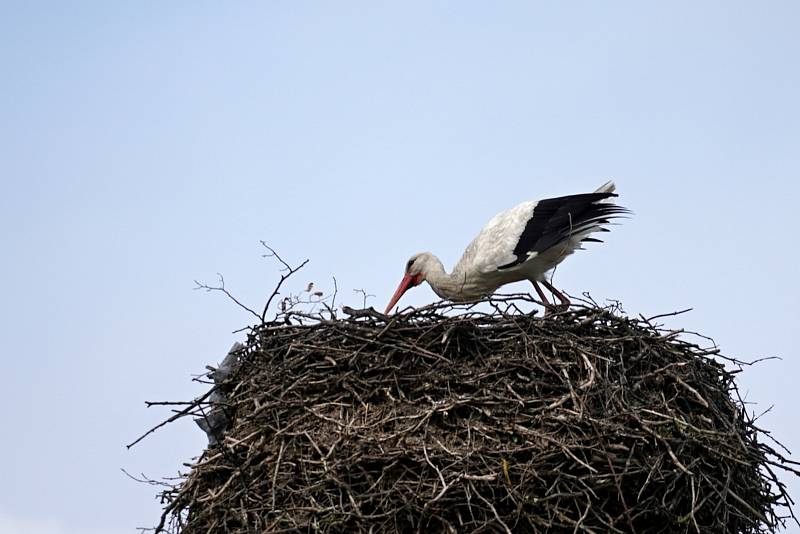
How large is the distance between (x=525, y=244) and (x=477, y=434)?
2527mm

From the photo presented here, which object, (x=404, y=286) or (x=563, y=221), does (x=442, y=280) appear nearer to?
(x=404, y=286)

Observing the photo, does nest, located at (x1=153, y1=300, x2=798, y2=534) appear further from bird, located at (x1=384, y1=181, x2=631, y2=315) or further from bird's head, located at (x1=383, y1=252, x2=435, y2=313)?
bird's head, located at (x1=383, y1=252, x2=435, y2=313)

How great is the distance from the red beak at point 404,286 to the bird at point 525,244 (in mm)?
123

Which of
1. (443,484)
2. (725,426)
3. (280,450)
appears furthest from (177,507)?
(725,426)

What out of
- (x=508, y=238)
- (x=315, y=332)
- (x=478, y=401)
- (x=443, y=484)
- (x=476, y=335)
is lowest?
(x=443, y=484)

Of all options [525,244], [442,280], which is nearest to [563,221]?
[525,244]

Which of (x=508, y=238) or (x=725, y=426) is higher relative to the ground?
(x=508, y=238)

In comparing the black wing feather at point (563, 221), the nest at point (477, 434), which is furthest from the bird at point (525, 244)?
the nest at point (477, 434)

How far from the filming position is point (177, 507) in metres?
5.95

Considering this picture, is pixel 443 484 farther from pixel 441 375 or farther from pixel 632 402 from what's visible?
pixel 632 402

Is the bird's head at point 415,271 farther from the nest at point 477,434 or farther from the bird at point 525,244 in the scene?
Answer: the nest at point 477,434

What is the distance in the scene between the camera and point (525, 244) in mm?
7824

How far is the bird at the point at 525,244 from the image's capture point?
783 centimetres

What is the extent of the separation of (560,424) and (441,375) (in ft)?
2.21
